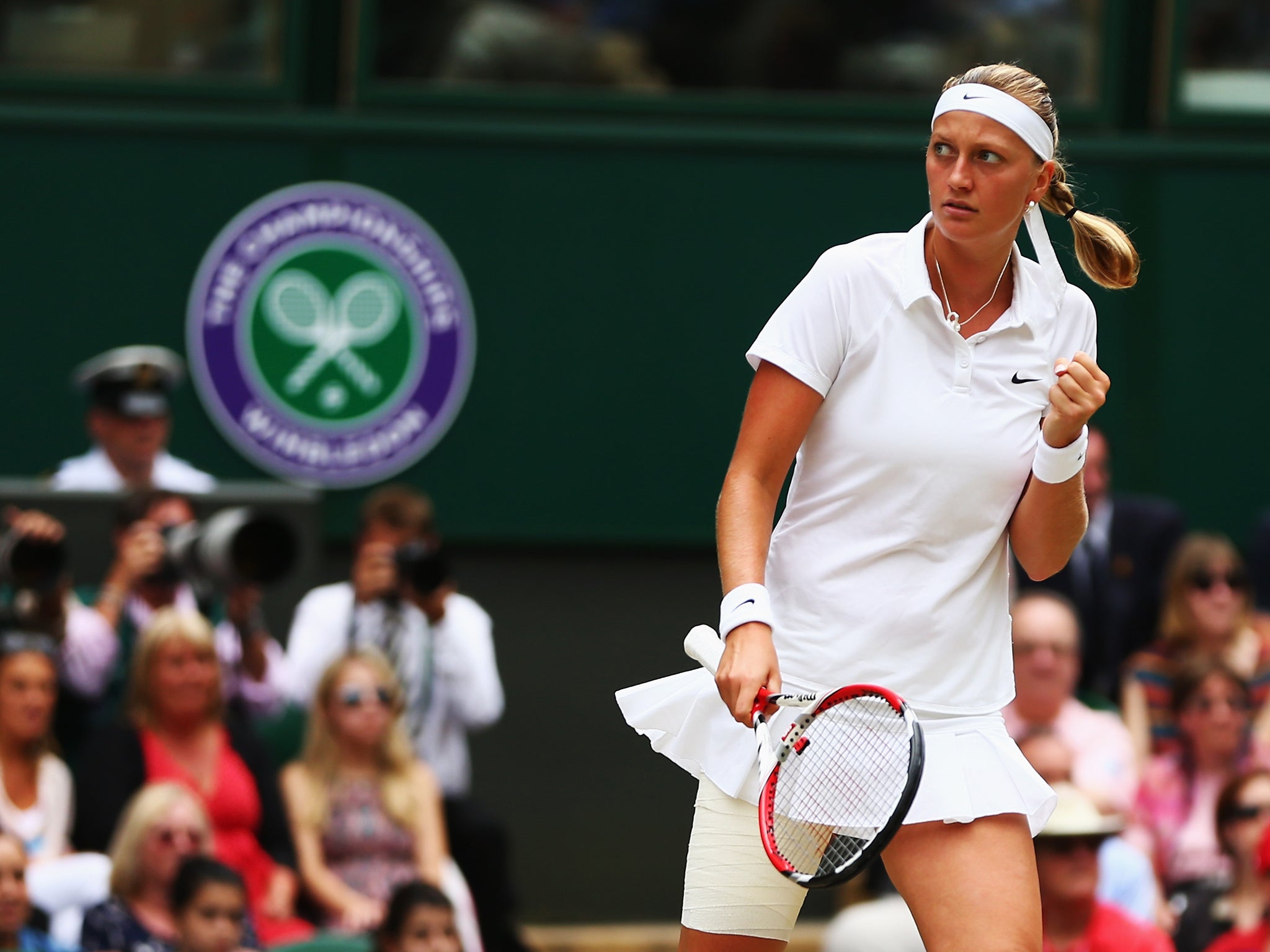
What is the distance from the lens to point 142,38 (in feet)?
24.4

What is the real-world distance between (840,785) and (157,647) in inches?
131

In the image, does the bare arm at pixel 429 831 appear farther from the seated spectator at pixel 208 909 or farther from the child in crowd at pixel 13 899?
the child in crowd at pixel 13 899

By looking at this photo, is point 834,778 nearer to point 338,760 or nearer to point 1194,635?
point 338,760

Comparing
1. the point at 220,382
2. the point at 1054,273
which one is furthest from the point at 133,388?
the point at 1054,273

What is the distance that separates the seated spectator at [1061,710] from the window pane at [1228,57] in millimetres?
2530

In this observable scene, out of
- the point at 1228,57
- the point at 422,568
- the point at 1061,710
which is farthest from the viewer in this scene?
the point at 1228,57

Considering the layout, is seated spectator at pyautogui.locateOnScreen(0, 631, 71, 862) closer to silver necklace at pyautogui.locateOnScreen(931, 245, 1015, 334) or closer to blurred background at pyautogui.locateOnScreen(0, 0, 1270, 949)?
blurred background at pyautogui.locateOnScreen(0, 0, 1270, 949)

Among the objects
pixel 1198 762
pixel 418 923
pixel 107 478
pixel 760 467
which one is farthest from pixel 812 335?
pixel 107 478

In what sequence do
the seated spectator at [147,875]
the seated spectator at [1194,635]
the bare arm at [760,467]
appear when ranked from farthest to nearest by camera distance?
the seated spectator at [1194,635]
the seated spectator at [147,875]
the bare arm at [760,467]

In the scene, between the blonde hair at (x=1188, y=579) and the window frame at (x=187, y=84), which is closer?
the blonde hair at (x=1188, y=579)

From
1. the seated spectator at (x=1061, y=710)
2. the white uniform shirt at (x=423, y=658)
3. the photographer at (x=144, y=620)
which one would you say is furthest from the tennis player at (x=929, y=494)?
the white uniform shirt at (x=423, y=658)

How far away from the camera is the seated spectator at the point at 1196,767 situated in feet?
19.6

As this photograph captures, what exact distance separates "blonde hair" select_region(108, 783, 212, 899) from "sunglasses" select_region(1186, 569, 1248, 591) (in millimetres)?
2982

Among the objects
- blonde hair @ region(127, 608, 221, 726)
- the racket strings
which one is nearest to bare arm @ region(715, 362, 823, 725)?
the racket strings
